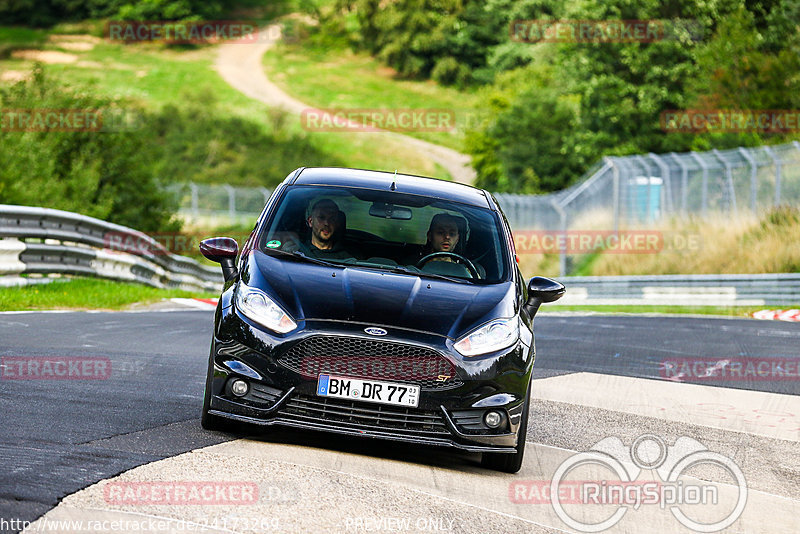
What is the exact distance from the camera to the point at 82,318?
45.0ft

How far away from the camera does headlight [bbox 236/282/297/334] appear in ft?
21.2

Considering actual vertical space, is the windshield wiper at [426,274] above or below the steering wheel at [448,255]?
below

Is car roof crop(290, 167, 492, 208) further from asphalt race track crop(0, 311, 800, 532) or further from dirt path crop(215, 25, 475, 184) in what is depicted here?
dirt path crop(215, 25, 475, 184)

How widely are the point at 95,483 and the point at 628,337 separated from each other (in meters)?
12.1

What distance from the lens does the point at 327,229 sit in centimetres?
766

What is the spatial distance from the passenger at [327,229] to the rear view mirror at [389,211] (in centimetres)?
21

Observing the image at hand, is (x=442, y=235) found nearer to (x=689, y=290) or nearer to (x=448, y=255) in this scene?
(x=448, y=255)

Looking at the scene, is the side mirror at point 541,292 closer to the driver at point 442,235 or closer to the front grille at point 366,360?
the driver at point 442,235

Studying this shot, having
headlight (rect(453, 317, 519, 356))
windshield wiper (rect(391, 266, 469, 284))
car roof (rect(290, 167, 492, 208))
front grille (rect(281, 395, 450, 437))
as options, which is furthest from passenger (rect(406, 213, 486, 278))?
front grille (rect(281, 395, 450, 437))

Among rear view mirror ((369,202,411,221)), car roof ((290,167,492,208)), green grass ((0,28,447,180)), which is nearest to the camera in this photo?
rear view mirror ((369,202,411,221))

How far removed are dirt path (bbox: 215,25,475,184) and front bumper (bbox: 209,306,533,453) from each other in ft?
216

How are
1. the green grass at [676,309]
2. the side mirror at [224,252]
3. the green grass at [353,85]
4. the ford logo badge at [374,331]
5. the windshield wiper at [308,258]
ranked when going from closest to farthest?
the ford logo badge at [374,331], the windshield wiper at [308,258], the side mirror at [224,252], the green grass at [676,309], the green grass at [353,85]

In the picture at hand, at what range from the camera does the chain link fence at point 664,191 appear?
1131 inches

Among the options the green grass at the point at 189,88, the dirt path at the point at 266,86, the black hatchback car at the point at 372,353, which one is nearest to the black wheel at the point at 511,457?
the black hatchback car at the point at 372,353
